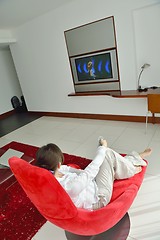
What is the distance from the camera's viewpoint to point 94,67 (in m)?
3.78

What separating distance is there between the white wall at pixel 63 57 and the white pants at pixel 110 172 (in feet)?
7.47

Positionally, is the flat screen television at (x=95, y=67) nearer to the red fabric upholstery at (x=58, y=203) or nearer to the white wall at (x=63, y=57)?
the white wall at (x=63, y=57)

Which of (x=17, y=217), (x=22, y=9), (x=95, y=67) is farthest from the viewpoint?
(x=95, y=67)

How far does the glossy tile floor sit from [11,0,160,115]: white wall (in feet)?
1.30

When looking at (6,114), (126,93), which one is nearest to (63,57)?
(126,93)

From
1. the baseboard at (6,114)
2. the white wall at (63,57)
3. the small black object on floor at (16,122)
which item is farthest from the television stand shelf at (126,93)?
the baseboard at (6,114)

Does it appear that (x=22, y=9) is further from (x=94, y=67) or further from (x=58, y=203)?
(x=58, y=203)

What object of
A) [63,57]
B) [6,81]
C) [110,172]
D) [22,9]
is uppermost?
[22,9]

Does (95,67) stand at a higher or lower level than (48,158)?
higher

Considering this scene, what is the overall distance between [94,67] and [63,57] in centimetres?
87

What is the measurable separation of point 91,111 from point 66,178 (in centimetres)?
316

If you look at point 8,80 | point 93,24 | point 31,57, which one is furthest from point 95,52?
point 8,80

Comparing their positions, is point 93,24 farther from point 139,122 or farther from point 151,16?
point 139,122

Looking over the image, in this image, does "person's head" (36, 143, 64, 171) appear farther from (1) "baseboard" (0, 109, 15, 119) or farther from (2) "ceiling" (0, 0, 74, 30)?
(1) "baseboard" (0, 109, 15, 119)
